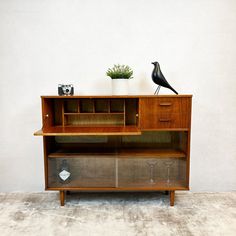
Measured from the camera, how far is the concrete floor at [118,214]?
64.6 inches

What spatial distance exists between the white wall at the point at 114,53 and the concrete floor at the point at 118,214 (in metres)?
0.55

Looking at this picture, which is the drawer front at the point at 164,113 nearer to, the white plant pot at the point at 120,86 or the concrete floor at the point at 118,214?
the white plant pot at the point at 120,86

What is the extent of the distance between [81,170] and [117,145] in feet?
1.49

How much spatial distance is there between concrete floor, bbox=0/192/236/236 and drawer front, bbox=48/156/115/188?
22 centimetres

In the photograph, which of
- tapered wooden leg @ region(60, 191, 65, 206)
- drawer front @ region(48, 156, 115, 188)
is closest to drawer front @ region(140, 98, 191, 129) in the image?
drawer front @ region(48, 156, 115, 188)

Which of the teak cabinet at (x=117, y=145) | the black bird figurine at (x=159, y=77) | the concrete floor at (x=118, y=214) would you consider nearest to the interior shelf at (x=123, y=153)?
the teak cabinet at (x=117, y=145)

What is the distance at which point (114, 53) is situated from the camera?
2.18 m

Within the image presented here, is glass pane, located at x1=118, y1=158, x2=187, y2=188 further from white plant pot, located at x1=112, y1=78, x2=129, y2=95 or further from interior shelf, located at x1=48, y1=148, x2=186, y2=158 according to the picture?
white plant pot, located at x1=112, y1=78, x2=129, y2=95

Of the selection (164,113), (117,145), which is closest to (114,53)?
(164,113)

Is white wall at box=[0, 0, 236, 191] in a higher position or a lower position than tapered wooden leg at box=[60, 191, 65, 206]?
higher

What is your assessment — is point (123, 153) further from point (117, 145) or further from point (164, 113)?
point (164, 113)

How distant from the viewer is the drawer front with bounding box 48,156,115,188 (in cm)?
198

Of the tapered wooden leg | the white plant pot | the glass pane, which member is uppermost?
the white plant pot

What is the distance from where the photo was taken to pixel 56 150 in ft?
7.02
